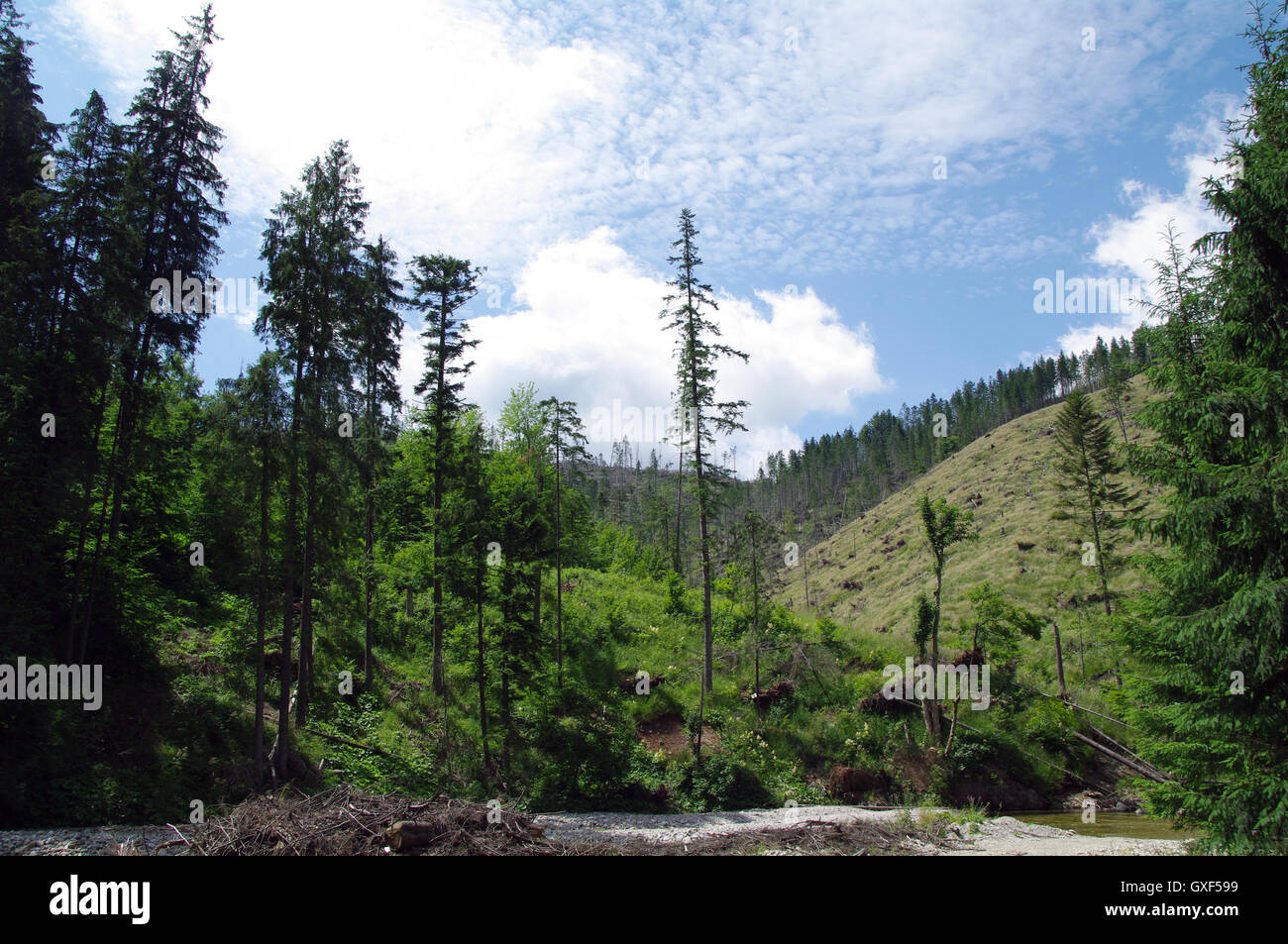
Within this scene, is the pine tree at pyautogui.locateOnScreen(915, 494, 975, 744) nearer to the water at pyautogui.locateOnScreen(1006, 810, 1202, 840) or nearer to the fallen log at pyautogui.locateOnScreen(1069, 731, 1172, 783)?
the water at pyautogui.locateOnScreen(1006, 810, 1202, 840)

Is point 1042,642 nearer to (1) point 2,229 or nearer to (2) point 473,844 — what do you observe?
(2) point 473,844

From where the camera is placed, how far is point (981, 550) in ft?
232

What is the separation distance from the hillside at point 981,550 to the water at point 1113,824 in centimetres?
1391

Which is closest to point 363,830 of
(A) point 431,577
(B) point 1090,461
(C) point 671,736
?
(A) point 431,577

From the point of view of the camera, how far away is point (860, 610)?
235 feet

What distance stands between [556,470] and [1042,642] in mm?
34831

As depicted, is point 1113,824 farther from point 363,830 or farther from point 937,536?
point 363,830

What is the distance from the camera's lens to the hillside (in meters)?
55.5

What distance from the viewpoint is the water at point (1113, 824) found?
19302mm

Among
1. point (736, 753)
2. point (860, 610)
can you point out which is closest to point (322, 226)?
point (736, 753)

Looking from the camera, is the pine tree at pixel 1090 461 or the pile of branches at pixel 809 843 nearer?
the pile of branches at pixel 809 843

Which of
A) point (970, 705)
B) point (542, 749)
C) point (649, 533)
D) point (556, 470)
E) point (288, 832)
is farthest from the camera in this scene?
point (649, 533)

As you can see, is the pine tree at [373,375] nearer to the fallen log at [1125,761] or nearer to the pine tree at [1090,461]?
the fallen log at [1125,761]

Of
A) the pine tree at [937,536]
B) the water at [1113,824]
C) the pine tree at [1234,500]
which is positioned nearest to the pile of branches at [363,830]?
the pine tree at [1234,500]
